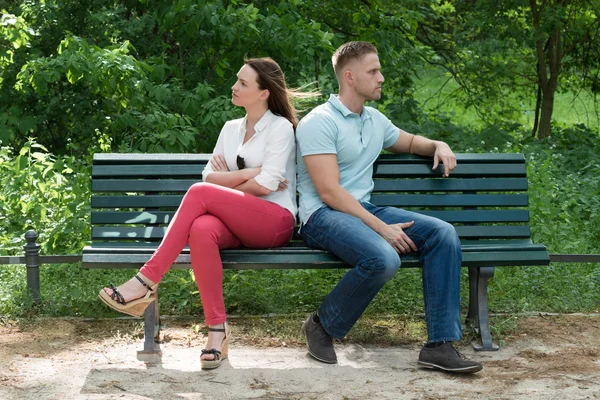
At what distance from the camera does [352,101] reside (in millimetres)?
4754

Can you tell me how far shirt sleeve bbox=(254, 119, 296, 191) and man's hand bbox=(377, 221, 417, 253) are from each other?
1.90 ft

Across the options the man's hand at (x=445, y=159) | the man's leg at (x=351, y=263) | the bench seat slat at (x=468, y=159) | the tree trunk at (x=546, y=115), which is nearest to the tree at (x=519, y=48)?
the tree trunk at (x=546, y=115)

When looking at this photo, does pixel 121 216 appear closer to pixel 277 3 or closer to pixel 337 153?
pixel 337 153

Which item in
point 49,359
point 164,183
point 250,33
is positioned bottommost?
point 49,359

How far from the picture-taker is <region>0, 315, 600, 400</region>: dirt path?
159 inches

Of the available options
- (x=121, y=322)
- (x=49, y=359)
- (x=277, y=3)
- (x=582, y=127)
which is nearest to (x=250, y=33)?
(x=277, y=3)

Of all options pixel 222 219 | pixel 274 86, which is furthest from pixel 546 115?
pixel 222 219

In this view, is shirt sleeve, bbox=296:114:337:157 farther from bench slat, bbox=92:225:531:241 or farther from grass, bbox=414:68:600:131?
grass, bbox=414:68:600:131

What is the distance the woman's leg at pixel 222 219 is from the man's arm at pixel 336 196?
237 millimetres

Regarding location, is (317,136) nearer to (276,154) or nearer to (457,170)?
(276,154)

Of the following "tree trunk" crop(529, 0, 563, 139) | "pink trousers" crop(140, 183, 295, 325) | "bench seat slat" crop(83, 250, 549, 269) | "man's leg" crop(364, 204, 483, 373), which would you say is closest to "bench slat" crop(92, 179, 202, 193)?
"bench seat slat" crop(83, 250, 549, 269)

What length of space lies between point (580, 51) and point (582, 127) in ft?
3.12

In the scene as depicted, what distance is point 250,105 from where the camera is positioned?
4.73 meters

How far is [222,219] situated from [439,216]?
1266 mm
